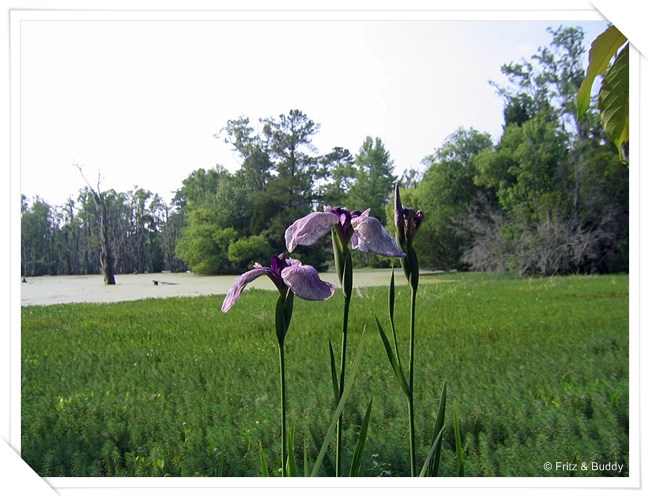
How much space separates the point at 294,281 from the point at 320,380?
5.03ft

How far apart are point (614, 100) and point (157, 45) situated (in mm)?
1818

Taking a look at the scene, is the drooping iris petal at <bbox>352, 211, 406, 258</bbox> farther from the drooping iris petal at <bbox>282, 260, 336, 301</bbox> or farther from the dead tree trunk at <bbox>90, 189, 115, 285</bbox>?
the dead tree trunk at <bbox>90, 189, 115, 285</bbox>

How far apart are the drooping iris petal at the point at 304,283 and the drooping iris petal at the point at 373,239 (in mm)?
77

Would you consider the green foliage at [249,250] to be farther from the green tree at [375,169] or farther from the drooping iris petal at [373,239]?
the drooping iris petal at [373,239]

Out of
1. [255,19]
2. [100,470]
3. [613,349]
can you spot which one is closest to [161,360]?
[100,470]

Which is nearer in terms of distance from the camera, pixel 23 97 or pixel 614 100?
pixel 614 100

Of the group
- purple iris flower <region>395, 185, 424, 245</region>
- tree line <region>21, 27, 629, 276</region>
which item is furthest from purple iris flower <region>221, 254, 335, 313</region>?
tree line <region>21, 27, 629, 276</region>

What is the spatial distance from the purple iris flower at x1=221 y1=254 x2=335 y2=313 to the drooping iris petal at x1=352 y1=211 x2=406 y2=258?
3.1 inches

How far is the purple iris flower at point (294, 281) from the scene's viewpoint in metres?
0.78

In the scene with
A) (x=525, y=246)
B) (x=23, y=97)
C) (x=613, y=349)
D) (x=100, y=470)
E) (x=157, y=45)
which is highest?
(x=157, y=45)

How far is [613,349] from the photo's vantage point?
7.73ft

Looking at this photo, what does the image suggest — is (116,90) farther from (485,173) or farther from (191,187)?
(485,173)

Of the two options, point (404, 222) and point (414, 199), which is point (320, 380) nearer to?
point (414, 199)

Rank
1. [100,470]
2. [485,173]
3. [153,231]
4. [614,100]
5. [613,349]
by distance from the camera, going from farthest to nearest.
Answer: [485,173] < [153,231] < [613,349] < [100,470] < [614,100]
